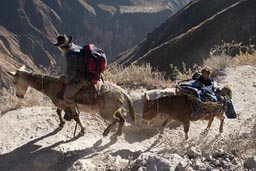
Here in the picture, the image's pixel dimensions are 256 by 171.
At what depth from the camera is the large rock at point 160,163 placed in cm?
671

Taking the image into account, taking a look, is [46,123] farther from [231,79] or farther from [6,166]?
[231,79]

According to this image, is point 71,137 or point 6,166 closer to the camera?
point 6,166

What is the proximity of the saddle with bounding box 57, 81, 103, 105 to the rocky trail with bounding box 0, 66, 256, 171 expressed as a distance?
2.66 feet

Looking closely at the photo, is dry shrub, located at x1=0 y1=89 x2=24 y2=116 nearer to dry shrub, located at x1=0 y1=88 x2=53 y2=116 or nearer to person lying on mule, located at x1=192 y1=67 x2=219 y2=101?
dry shrub, located at x1=0 y1=88 x2=53 y2=116

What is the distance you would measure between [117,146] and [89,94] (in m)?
1.19

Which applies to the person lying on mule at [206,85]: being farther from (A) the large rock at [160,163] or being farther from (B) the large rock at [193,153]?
(A) the large rock at [160,163]

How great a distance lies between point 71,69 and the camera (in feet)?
29.0

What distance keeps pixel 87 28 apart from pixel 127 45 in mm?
15728

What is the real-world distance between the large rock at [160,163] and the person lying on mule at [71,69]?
2595 mm

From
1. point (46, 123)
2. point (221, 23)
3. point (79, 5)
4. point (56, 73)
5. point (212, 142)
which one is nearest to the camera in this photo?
point (212, 142)

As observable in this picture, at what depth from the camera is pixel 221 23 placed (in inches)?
1629

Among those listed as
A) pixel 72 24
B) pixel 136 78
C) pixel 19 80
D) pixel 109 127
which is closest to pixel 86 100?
pixel 109 127

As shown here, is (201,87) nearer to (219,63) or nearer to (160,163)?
(160,163)

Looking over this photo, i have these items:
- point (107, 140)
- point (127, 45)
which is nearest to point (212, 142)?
point (107, 140)
